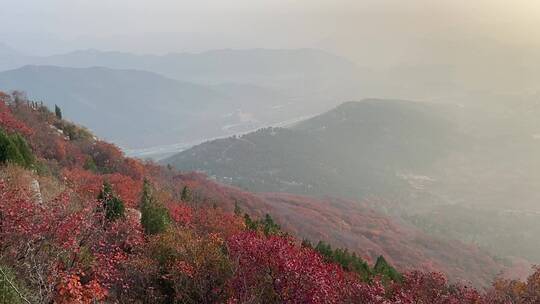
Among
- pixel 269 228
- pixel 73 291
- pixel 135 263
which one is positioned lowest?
pixel 269 228

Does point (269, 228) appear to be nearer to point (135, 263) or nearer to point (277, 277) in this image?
point (135, 263)

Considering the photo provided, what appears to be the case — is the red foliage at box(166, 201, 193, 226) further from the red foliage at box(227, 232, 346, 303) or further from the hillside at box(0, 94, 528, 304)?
the red foliage at box(227, 232, 346, 303)

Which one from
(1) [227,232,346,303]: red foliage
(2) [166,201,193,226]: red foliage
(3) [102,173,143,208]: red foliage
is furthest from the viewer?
(3) [102,173,143,208]: red foliage

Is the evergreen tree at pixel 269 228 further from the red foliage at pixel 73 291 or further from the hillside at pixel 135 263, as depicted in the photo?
the red foliage at pixel 73 291

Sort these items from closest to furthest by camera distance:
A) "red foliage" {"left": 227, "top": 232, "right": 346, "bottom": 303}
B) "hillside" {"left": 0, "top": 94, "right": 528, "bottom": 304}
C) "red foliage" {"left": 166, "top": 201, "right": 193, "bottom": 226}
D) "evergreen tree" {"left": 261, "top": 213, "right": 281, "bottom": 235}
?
1. "hillside" {"left": 0, "top": 94, "right": 528, "bottom": 304}
2. "red foliage" {"left": 227, "top": 232, "right": 346, "bottom": 303}
3. "red foliage" {"left": 166, "top": 201, "right": 193, "bottom": 226}
4. "evergreen tree" {"left": 261, "top": 213, "right": 281, "bottom": 235}

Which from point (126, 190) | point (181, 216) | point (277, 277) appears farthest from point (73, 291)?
point (126, 190)

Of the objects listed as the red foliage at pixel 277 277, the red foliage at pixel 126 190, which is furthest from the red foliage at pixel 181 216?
the red foliage at pixel 277 277

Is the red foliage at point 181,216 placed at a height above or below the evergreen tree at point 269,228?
above

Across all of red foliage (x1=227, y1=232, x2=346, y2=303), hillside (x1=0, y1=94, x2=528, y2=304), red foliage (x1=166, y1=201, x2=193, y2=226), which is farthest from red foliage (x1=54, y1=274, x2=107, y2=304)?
red foliage (x1=166, y1=201, x2=193, y2=226)

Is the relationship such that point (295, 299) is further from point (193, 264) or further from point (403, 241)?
point (403, 241)

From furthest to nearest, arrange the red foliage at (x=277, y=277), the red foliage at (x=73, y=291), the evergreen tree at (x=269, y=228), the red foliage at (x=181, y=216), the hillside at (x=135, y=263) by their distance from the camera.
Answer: the evergreen tree at (x=269, y=228)
the red foliage at (x=181, y=216)
the red foliage at (x=277, y=277)
the hillside at (x=135, y=263)
the red foliage at (x=73, y=291)

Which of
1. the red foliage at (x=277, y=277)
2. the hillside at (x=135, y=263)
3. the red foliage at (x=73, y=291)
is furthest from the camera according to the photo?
the red foliage at (x=277, y=277)

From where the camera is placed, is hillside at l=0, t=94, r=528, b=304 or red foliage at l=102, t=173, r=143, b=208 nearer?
hillside at l=0, t=94, r=528, b=304
